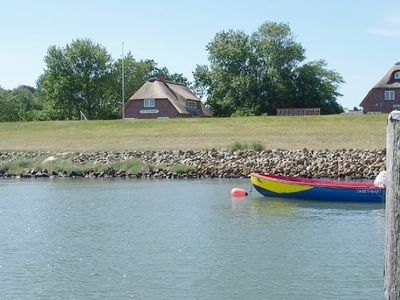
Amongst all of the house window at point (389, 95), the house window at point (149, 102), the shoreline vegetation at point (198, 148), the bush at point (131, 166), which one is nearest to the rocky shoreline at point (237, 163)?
the shoreline vegetation at point (198, 148)

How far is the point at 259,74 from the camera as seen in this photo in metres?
78.5

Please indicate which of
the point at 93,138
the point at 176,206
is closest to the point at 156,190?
the point at 176,206

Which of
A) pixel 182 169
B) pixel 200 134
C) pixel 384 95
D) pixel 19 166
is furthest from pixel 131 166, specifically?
pixel 384 95

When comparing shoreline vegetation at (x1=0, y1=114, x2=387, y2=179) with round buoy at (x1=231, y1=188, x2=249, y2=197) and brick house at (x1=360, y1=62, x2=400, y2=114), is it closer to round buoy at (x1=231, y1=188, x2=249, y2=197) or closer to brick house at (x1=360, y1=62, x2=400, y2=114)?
round buoy at (x1=231, y1=188, x2=249, y2=197)

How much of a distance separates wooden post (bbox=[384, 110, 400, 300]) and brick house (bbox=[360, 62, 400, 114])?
→ 71.9 m

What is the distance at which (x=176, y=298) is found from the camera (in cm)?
1252

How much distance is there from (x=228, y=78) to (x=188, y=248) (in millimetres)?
62711

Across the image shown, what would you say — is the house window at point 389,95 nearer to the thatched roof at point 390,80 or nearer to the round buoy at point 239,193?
the thatched roof at point 390,80

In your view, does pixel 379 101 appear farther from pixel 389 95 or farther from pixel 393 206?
pixel 393 206

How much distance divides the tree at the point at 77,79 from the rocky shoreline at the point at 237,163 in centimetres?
3819

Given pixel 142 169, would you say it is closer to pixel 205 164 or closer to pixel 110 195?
pixel 205 164

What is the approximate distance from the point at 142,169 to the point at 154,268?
78.8 ft

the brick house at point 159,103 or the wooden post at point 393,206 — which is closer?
the wooden post at point 393,206

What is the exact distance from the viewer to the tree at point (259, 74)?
252ft
